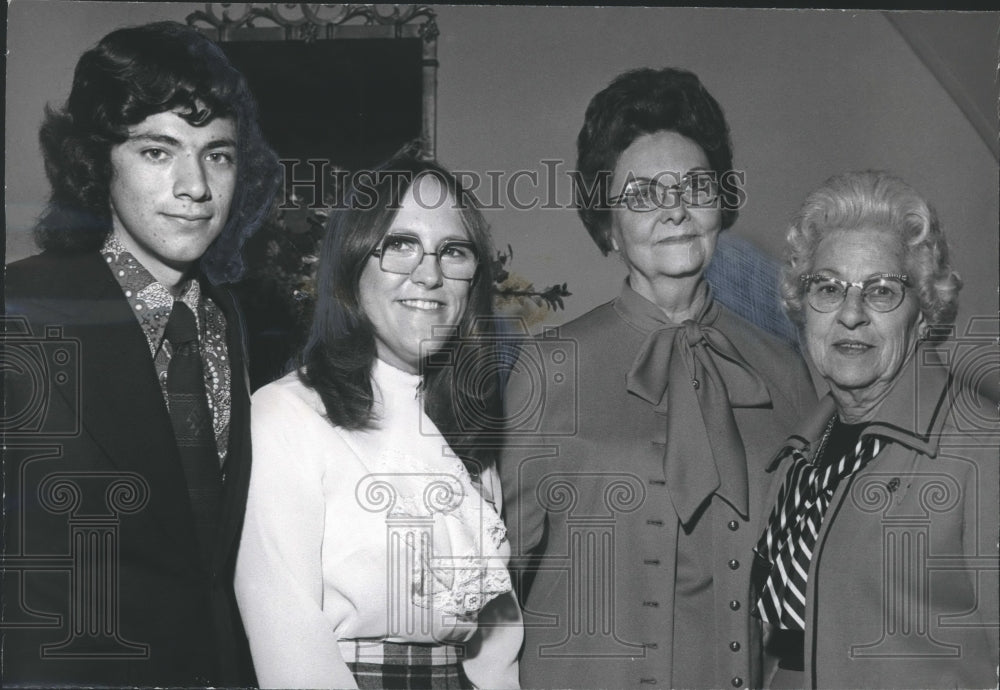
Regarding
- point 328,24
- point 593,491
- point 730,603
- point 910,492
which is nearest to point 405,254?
point 328,24

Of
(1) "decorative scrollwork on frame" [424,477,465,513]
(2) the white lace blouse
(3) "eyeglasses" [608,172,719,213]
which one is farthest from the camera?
(3) "eyeglasses" [608,172,719,213]

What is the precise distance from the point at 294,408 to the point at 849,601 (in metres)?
1.63

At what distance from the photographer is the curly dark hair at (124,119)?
3184 mm

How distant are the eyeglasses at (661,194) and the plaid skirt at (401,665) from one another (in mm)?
1343

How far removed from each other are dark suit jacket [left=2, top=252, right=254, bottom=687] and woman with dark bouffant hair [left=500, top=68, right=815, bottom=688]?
0.85 meters

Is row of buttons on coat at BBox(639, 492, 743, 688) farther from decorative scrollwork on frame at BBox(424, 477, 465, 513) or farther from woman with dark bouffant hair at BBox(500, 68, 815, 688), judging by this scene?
decorative scrollwork on frame at BBox(424, 477, 465, 513)

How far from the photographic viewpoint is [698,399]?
128 inches

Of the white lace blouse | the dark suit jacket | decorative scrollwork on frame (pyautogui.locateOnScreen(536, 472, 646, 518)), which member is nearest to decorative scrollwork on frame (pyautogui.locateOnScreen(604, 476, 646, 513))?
decorative scrollwork on frame (pyautogui.locateOnScreen(536, 472, 646, 518))

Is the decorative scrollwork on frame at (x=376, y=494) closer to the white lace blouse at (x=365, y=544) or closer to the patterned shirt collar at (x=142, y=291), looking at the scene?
A: the white lace blouse at (x=365, y=544)

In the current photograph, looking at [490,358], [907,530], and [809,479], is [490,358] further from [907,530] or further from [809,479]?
[907,530]

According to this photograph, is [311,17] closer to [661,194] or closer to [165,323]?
[165,323]

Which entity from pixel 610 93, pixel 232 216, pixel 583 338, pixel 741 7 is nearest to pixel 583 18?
pixel 610 93

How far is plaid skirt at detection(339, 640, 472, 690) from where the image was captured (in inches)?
121

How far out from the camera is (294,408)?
3.15 meters
